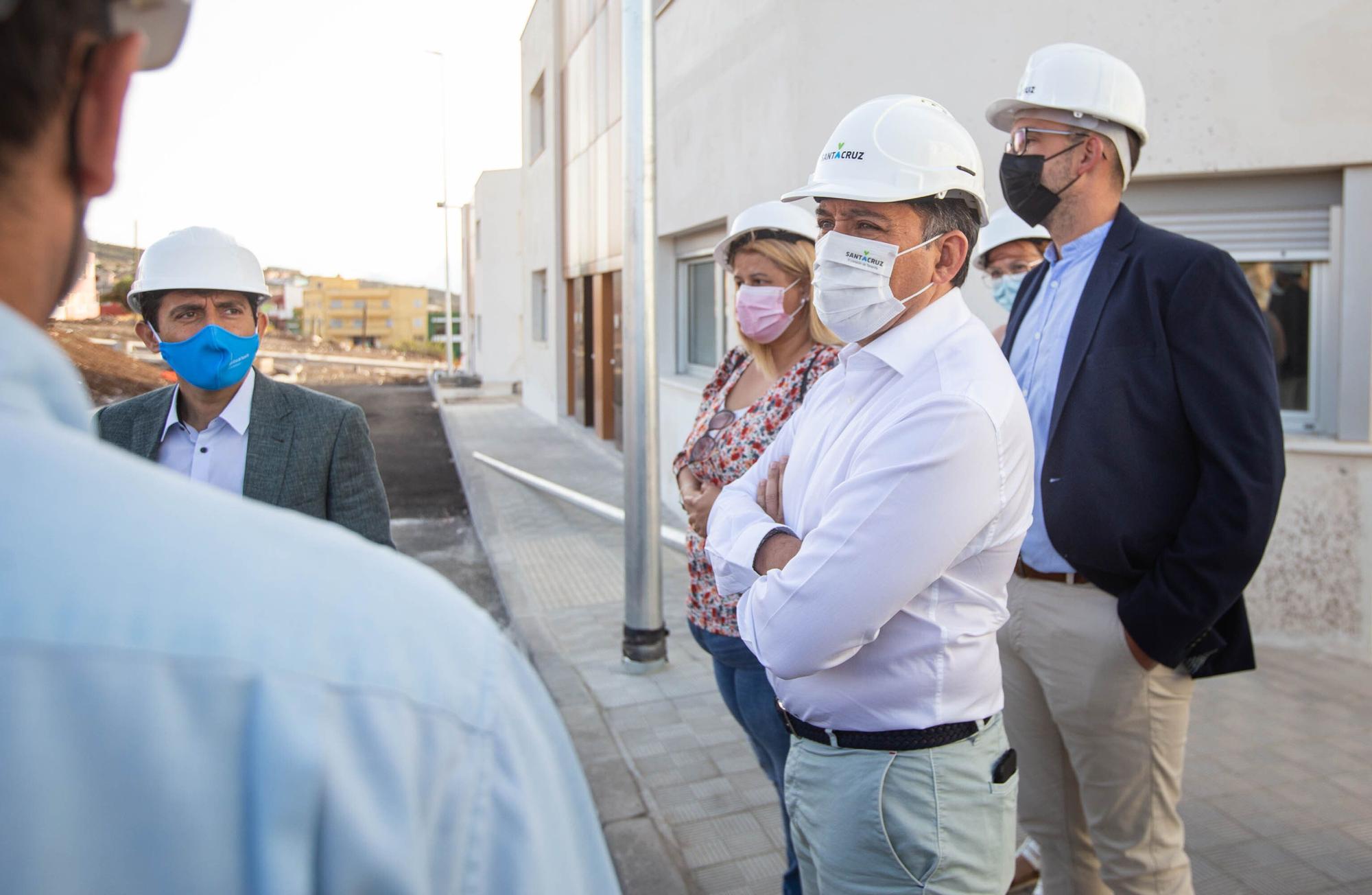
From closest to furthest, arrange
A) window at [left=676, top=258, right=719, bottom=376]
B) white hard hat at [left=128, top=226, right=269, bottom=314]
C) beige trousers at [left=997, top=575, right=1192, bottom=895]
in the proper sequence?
1. beige trousers at [left=997, top=575, right=1192, bottom=895]
2. white hard hat at [left=128, top=226, right=269, bottom=314]
3. window at [left=676, top=258, right=719, bottom=376]

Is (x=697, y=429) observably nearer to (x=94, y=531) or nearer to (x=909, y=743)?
(x=909, y=743)

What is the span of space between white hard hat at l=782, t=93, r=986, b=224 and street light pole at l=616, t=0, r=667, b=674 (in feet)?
10.9

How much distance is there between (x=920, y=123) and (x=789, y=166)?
16.6ft

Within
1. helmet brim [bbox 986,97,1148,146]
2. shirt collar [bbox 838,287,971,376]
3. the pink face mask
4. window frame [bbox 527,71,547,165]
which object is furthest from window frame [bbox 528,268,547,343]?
shirt collar [bbox 838,287,971,376]

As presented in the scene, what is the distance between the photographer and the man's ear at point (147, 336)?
275cm

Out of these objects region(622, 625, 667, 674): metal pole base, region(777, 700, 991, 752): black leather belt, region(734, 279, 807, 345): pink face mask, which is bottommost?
region(622, 625, 667, 674): metal pole base

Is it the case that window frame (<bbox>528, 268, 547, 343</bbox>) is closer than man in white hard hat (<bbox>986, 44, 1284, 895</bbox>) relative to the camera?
No

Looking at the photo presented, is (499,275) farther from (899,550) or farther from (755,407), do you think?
(899,550)

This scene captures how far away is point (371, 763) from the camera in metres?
0.62

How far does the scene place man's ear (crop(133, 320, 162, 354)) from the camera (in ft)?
9.03

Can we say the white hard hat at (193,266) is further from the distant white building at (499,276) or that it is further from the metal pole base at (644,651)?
the distant white building at (499,276)

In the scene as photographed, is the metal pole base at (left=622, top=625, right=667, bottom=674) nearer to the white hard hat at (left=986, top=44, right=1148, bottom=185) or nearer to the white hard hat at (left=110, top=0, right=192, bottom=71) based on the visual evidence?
the white hard hat at (left=986, top=44, right=1148, bottom=185)

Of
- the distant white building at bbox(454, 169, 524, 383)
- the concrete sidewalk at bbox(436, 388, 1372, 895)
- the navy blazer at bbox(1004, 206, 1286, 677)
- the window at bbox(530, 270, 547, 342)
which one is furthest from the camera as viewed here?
the distant white building at bbox(454, 169, 524, 383)

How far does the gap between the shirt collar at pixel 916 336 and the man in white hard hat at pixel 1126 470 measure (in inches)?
27.2
